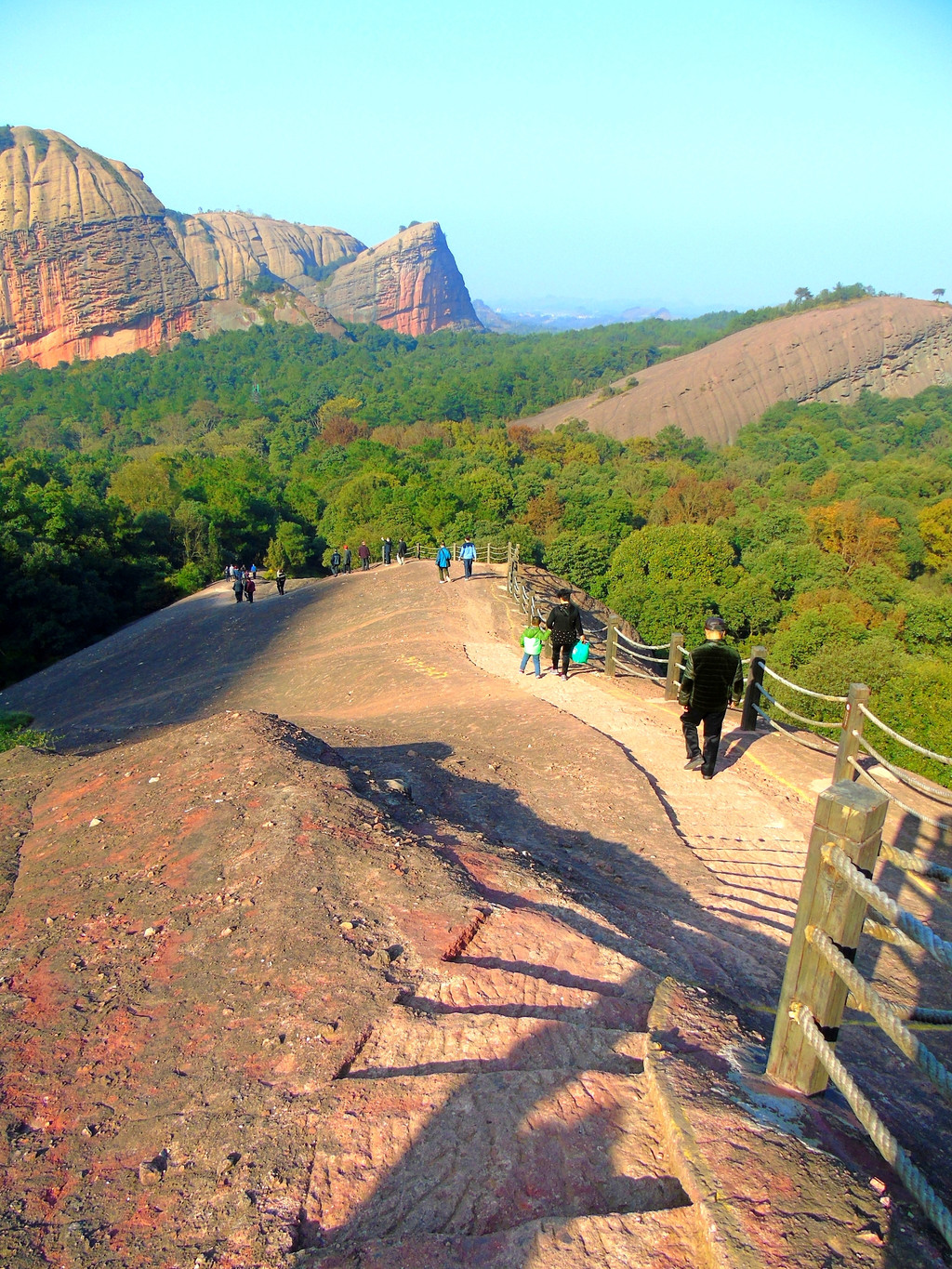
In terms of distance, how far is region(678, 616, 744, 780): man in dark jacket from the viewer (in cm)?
752

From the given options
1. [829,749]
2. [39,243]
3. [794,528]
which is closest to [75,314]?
[39,243]

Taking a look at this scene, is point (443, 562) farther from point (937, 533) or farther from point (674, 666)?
point (937, 533)

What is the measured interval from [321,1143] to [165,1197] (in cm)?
49

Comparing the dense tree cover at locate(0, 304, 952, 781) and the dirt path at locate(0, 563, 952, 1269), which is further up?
the dirt path at locate(0, 563, 952, 1269)

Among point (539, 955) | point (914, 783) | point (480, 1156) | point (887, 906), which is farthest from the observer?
point (914, 783)

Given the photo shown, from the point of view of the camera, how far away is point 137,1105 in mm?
2844

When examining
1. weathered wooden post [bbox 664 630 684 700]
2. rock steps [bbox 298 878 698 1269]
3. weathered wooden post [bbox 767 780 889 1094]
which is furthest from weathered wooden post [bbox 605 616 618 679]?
weathered wooden post [bbox 767 780 889 1094]

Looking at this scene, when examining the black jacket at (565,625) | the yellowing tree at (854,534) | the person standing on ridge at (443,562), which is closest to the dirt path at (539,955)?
the black jacket at (565,625)

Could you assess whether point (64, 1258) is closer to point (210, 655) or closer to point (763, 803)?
point (763, 803)

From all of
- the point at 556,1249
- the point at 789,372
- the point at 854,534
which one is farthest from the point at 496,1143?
the point at 789,372

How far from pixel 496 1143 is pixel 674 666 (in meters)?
8.40

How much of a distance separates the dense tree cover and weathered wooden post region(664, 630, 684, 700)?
1658 cm

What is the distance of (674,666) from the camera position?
10406 millimetres

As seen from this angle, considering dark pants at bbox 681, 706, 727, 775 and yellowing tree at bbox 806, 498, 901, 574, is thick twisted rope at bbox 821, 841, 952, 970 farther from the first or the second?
yellowing tree at bbox 806, 498, 901, 574
